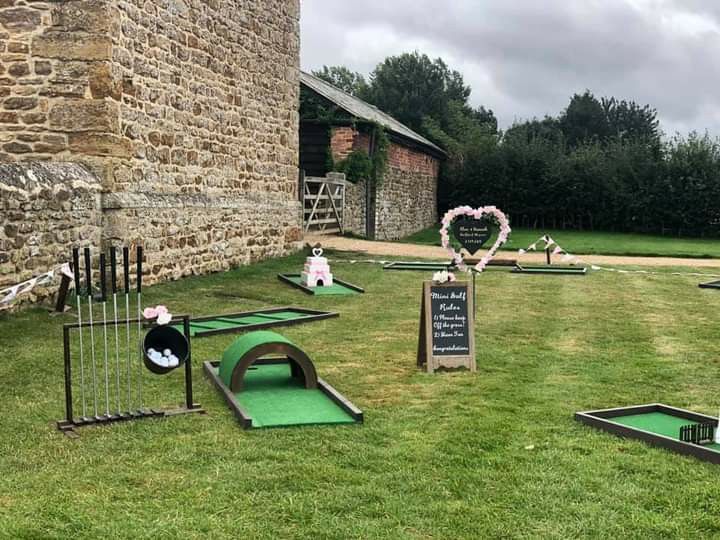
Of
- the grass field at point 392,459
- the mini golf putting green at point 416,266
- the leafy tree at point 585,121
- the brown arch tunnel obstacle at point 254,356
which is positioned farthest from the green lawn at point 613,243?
the leafy tree at point 585,121

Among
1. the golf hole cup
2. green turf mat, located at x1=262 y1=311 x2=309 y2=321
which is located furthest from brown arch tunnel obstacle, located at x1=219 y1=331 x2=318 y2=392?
green turf mat, located at x1=262 y1=311 x2=309 y2=321

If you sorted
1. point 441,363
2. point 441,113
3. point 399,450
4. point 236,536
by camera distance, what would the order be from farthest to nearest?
point 441,113, point 441,363, point 399,450, point 236,536

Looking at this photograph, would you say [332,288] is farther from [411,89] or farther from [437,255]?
[411,89]

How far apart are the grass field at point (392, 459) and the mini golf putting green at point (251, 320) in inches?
13.3

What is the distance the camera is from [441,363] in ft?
23.7

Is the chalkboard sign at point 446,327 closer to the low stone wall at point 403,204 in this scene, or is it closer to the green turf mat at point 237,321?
the green turf mat at point 237,321

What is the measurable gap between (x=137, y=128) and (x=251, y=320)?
389 cm

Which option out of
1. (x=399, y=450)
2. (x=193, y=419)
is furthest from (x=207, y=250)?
(x=399, y=450)

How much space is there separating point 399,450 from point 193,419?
152 centimetres

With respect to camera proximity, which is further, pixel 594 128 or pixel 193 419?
pixel 594 128

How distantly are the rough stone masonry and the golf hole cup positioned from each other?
4346 millimetres

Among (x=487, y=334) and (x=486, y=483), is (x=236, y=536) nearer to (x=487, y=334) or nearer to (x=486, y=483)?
(x=486, y=483)

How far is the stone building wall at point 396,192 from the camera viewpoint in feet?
82.6

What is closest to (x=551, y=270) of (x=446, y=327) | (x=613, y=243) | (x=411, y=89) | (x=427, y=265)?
(x=427, y=265)
